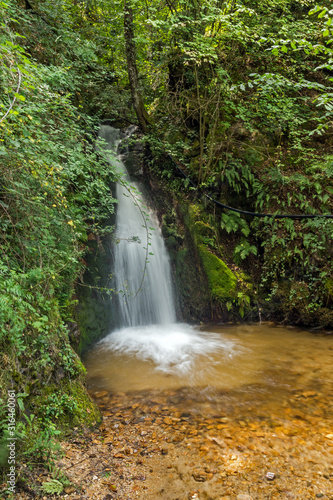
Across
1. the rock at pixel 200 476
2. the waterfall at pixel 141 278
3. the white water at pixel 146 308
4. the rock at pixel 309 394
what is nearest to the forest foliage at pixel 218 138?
the waterfall at pixel 141 278

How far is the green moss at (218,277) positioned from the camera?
6.70 m

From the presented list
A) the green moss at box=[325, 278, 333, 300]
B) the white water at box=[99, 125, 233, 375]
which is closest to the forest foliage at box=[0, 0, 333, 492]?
the green moss at box=[325, 278, 333, 300]

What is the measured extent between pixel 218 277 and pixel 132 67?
241 inches

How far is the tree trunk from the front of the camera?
716 centimetres

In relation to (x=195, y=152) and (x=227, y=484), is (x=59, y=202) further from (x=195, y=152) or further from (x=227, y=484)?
(x=195, y=152)

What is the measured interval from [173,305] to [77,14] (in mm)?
9321

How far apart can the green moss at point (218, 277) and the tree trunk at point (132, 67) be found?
4353mm

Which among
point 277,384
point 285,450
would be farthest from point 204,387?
point 285,450

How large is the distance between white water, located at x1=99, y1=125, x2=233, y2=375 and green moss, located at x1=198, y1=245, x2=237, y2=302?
0.96 m

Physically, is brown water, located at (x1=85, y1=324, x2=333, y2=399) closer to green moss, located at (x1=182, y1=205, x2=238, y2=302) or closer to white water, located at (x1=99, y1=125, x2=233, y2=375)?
white water, located at (x1=99, y1=125, x2=233, y2=375)

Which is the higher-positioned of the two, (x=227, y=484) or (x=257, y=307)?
(x=257, y=307)

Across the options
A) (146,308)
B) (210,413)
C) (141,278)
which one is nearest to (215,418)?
(210,413)

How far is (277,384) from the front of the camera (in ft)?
13.5

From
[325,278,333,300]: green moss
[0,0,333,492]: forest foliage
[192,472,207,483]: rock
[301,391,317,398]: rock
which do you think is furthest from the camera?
[325,278,333,300]: green moss
